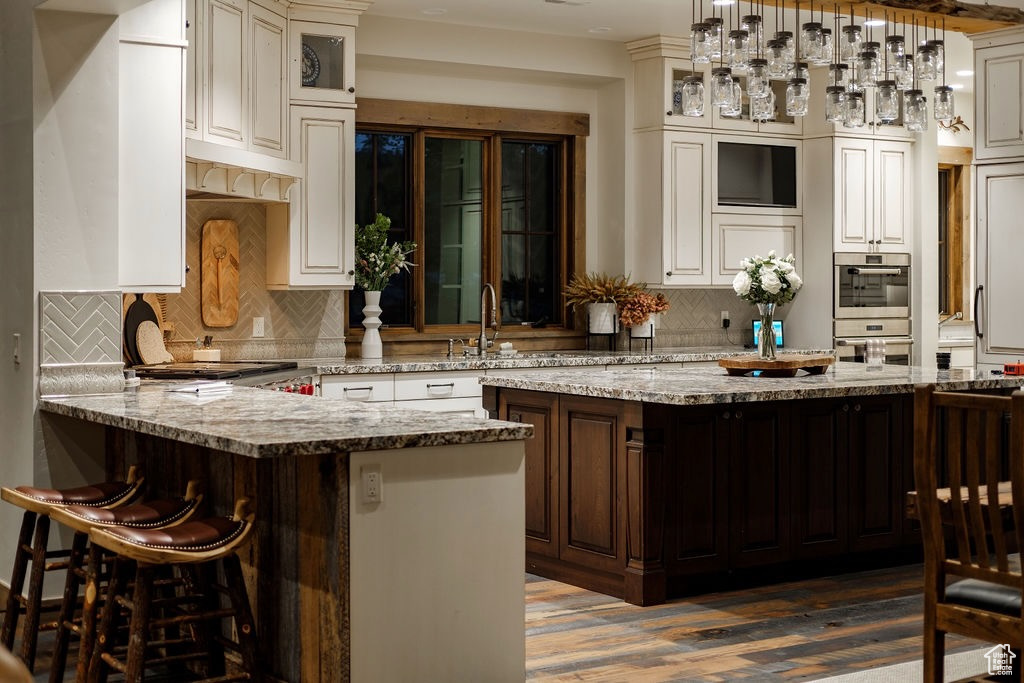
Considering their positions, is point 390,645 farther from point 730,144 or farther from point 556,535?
point 730,144

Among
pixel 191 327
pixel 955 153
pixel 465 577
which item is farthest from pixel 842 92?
pixel 955 153

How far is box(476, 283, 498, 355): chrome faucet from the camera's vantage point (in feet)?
24.7

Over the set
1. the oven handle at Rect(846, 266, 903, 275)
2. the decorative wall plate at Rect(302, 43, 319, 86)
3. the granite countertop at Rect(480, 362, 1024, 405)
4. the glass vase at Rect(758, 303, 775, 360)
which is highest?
the decorative wall plate at Rect(302, 43, 319, 86)

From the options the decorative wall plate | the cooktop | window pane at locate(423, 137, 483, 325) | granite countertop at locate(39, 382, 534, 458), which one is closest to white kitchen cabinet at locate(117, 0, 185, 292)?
granite countertop at locate(39, 382, 534, 458)

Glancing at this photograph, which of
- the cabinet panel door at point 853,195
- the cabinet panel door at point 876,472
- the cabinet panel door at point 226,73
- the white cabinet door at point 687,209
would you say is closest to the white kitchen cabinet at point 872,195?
the cabinet panel door at point 853,195

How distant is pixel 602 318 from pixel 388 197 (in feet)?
5.26

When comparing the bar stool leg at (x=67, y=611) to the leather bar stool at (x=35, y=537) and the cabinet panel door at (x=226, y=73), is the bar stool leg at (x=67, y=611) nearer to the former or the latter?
the leather bar stool at (x=35, y=537)

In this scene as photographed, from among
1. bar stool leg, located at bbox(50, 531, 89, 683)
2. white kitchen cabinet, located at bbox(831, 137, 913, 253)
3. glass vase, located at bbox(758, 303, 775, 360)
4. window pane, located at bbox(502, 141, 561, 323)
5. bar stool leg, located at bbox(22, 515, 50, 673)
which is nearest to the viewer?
bar stool leg, located at bbox(50, 531, 89, 683)

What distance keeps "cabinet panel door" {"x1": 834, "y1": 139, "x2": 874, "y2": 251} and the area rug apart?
4645 mm

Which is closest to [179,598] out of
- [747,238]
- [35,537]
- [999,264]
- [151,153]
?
[35,537]

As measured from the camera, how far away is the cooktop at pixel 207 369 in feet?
17.7

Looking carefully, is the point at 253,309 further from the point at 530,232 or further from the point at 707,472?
the point at 707,472

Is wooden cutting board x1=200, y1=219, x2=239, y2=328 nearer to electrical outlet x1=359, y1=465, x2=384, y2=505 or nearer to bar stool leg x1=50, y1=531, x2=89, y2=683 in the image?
bar stool leg x1=50, y1=531, x2=89, y2=683

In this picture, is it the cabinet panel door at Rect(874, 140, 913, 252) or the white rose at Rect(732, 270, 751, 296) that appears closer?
the white rose at Rect(732, 270, 751, 296)
